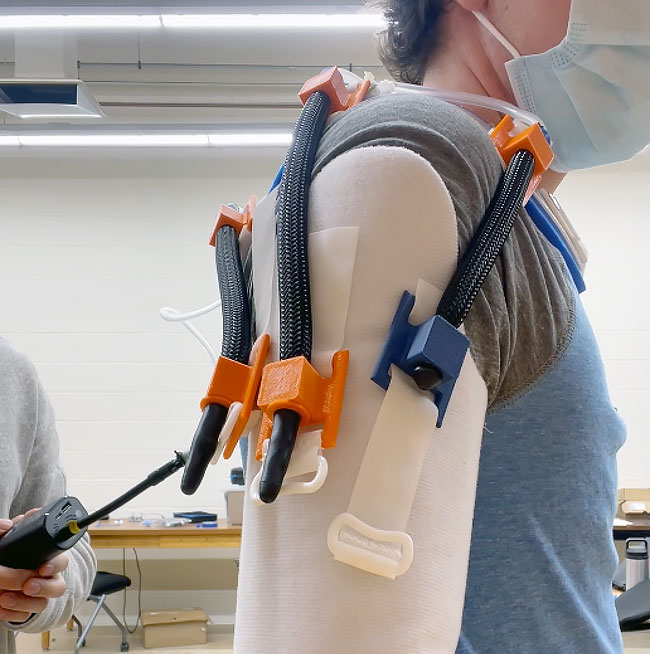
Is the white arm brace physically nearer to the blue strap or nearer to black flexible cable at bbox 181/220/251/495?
black flexible cable at bbox 181/220/251/495

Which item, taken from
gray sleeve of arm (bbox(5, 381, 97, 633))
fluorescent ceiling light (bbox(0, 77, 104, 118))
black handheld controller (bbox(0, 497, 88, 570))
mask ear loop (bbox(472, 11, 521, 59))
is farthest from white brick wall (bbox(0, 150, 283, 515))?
mask ear loop (bbox(472, 11, 521, 59))

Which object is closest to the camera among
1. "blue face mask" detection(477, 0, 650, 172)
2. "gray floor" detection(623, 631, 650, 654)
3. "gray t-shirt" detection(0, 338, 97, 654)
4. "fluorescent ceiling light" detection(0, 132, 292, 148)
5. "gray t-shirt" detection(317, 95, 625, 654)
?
"gray t-shirt" detection(317, 95, 625, 654)

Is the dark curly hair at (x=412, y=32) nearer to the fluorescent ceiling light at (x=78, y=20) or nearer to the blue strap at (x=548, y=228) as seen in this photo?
the blue strap at (x=548, y=228)

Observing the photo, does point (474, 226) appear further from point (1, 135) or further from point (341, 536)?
point (1, 135)

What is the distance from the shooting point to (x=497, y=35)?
0.75 m

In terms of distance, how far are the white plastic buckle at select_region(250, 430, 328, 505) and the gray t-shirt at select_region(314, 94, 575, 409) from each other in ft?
0.38

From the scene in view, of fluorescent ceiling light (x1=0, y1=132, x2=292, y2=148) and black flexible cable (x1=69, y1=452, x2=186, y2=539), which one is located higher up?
black flexible cable (x1=69, y1=452, x2=186, y2=539)

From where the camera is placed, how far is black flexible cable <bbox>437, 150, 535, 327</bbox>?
479mm

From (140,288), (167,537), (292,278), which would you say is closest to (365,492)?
(292,278)

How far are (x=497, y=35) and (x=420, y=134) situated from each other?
291 mm

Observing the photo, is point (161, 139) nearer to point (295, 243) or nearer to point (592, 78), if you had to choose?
Answer: point (592, 78)

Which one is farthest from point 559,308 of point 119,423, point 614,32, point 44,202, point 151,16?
point 44,202

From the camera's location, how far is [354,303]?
0.48 m

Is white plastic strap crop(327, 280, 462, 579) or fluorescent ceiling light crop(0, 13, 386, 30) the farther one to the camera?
fluorescent ceiling light crop(0, 13, 386, 30)
